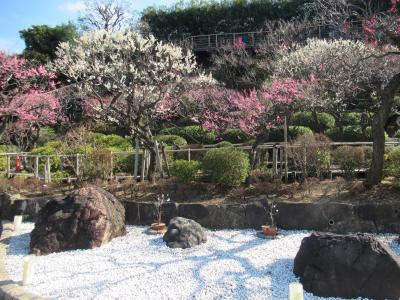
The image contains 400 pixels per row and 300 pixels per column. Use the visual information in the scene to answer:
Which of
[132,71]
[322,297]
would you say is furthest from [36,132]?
[322,297]

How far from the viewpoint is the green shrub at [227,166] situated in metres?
8.41

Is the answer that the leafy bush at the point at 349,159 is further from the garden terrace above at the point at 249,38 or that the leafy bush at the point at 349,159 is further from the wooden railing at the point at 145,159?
the garden terrace above at the point at 249,38

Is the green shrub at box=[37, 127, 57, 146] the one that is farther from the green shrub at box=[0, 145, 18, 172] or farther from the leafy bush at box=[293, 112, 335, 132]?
the leafy bush at box=[293, 112, 335, 132]

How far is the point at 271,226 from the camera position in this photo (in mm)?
7105

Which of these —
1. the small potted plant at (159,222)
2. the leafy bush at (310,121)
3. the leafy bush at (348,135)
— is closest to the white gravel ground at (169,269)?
the small potted plant at (159,222)

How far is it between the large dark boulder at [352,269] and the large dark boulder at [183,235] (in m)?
2.18

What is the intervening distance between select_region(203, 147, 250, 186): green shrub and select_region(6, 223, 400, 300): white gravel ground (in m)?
1.35

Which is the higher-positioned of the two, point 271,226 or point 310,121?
point 310,121

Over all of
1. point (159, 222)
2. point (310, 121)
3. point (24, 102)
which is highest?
point (24, 102)

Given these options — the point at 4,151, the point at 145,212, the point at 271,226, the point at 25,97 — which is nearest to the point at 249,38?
the point at 25,97

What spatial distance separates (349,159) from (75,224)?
532cm

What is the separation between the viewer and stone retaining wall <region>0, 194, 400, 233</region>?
7.00m

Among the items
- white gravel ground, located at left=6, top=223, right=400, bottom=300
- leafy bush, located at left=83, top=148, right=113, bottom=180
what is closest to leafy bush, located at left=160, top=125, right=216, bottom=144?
leafy bush, located at left=83, top=148, right=113, bottom=180

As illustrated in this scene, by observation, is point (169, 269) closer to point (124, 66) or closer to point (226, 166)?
point (226, 166)
